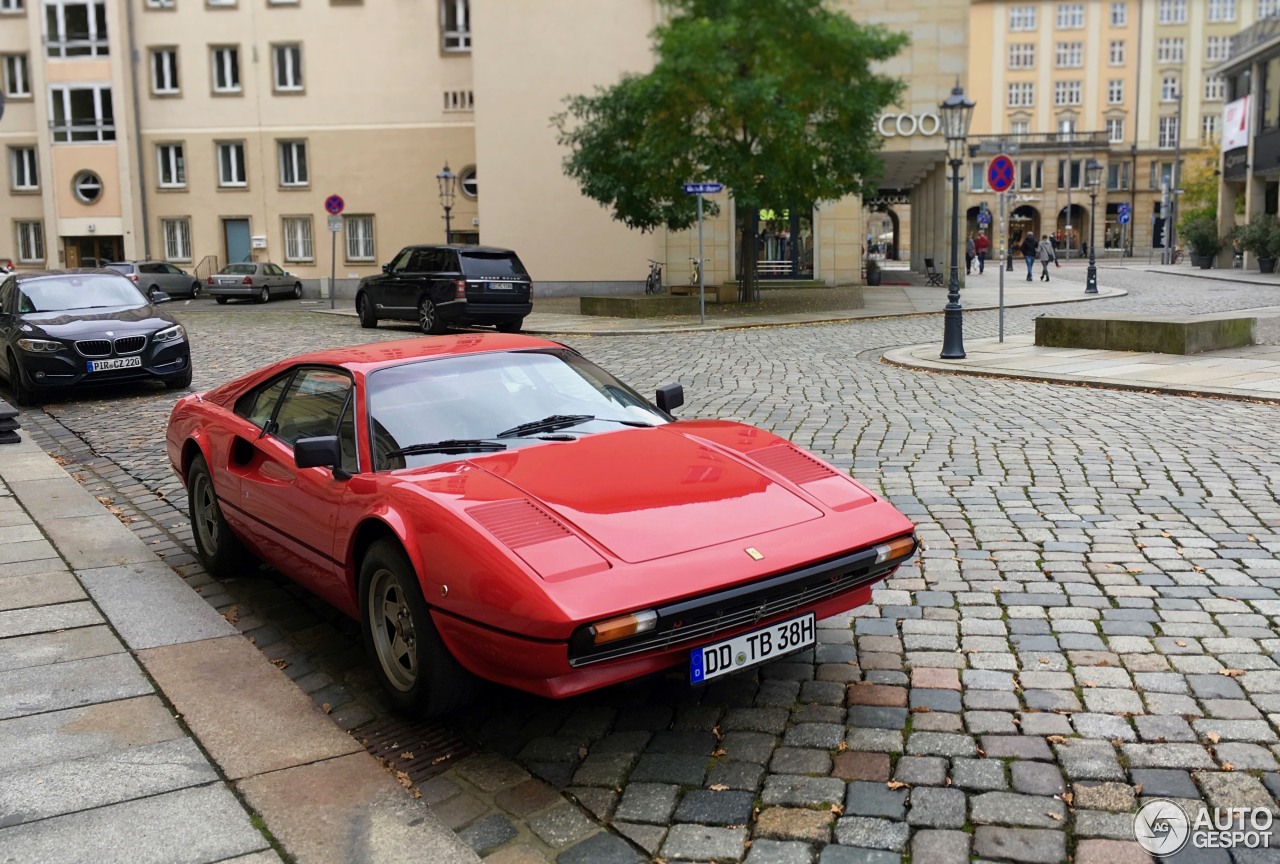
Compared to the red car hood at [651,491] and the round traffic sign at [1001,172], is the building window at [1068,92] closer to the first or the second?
the round traffic sign at [1001,172]

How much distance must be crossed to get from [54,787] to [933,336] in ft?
66.0

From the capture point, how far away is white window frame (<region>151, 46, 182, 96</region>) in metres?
48.7

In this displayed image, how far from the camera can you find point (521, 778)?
4055 mm

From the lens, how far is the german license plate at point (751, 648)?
4027 mm

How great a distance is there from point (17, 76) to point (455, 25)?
740 inches

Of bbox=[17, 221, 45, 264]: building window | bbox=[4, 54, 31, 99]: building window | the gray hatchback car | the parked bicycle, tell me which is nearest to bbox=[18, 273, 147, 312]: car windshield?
the parked bicycle

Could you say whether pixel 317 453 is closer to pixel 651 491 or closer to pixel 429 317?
pixel 651 491

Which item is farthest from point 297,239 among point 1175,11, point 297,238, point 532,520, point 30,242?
point 1175,11

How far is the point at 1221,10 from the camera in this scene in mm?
93812

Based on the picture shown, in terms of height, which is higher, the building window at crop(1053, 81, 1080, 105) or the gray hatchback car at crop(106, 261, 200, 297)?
the building window at crop(1053, 81, 1080, 105)

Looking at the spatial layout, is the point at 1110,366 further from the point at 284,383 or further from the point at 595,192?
the point at 595,192

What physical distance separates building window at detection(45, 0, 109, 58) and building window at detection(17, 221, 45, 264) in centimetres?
712

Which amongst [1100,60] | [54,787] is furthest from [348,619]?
[1100,60]

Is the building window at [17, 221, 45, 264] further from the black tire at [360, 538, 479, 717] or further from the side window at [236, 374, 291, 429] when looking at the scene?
the black tire at [360, 538, 479, 717]
